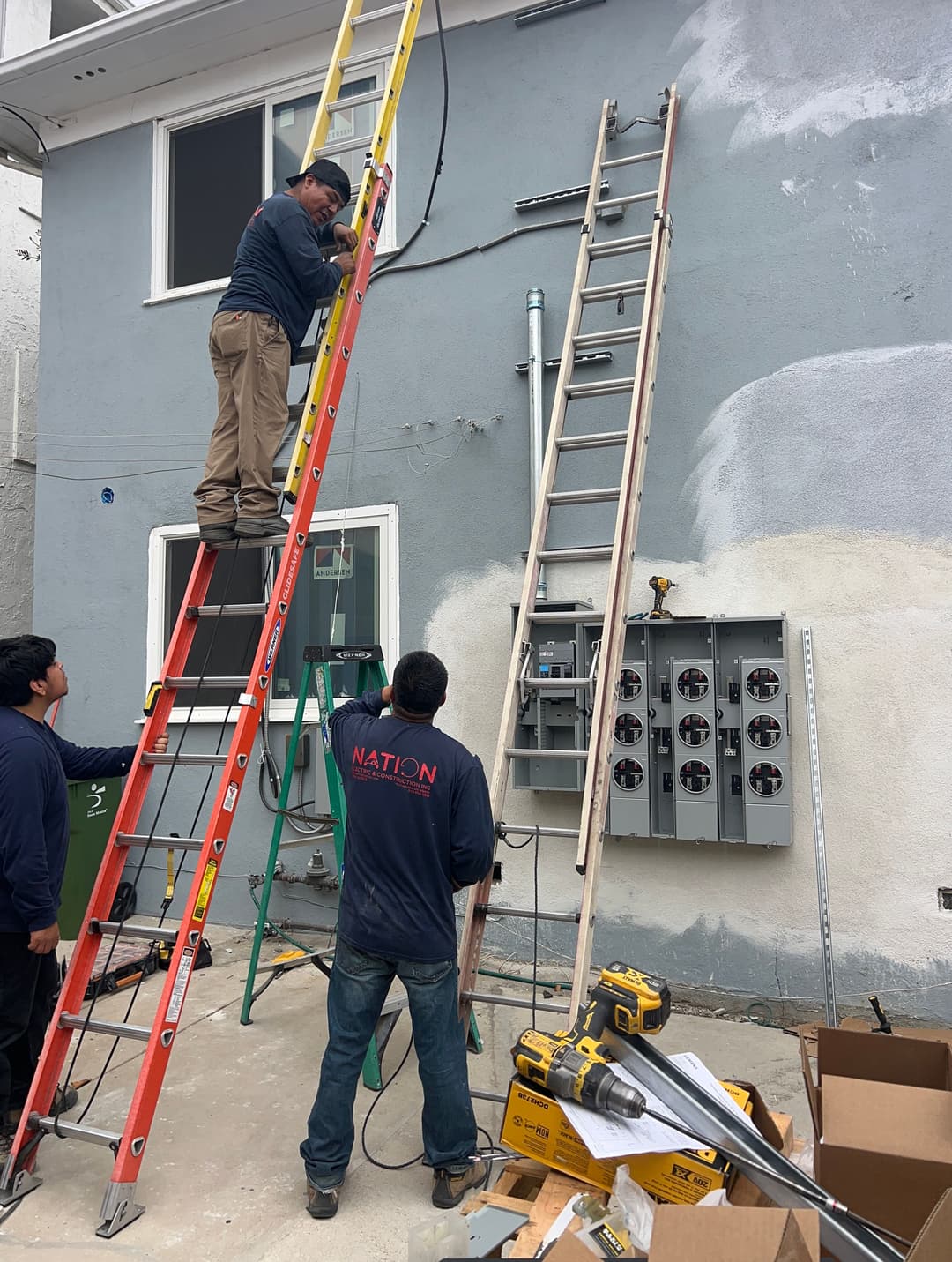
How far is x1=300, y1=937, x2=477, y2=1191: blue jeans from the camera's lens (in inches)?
111

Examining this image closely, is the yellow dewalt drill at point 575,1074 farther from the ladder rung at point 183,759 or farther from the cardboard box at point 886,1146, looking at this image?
the ladder rung at point 183,759

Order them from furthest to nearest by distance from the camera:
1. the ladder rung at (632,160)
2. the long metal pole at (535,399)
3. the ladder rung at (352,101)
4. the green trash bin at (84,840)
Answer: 1. the green trash bin at (84,840)
2. the long metal pole at (535,399)
3. the ladder rung at (632,160)
4. the ladder rung at (352,101)

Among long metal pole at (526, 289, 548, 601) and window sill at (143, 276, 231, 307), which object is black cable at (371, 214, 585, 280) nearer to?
long metal pole at (526, 289, 548, 601)

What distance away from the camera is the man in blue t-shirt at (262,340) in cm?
341

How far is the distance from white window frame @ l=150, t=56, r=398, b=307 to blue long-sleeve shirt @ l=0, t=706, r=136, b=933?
4.09 metres

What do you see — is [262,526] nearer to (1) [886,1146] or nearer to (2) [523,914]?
(2) [523,914]

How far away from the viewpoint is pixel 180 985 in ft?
9.41

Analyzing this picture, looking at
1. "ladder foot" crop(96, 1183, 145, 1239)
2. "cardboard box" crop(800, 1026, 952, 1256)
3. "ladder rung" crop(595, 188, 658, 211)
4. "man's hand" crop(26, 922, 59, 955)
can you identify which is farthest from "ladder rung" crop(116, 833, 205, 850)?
"ladder rung" crop(595, 188, 658, 211)

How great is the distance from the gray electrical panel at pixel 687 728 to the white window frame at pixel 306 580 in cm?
119

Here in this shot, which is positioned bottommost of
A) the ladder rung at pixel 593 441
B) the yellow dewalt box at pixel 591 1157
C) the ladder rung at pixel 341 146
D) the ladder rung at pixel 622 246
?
the yellow dewalt box at pixel 591 1157

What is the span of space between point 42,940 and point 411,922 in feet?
4.59

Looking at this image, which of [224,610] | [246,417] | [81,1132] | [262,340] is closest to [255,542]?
[224,610]

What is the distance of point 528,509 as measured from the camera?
5.23m

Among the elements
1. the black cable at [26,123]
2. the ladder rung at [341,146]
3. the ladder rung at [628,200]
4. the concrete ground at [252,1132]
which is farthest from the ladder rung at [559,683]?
the black cable at [26,123]
